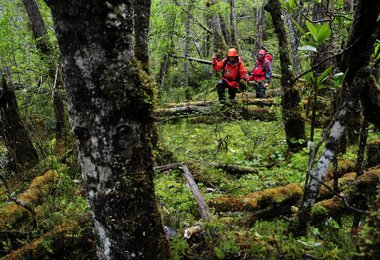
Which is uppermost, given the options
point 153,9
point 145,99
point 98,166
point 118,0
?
point 153,9

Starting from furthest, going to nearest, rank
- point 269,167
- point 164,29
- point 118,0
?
point 164,29 < point 269,167 < point 118,0

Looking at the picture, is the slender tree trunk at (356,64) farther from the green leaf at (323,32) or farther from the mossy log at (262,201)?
the mossy log at (262,201)

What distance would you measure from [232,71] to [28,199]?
741cm

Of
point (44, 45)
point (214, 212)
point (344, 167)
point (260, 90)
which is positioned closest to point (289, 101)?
point (344, 167)

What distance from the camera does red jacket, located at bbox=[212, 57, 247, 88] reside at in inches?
401

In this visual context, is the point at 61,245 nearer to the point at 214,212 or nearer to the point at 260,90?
the point at 214,212

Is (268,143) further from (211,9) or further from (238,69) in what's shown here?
(211,9)

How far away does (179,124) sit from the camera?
35.8ft

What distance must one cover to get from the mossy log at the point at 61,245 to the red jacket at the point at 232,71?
26.0ft

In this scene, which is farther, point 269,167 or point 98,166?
point 269,167

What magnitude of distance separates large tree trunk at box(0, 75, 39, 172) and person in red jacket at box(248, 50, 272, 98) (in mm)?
7704

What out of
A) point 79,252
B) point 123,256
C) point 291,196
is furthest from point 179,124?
point 123,256

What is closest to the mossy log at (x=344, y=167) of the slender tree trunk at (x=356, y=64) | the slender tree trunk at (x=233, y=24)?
the slender tree trunk at (x=356, y=64)

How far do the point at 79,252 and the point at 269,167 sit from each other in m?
4.26
